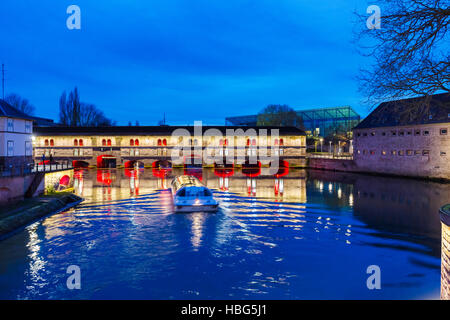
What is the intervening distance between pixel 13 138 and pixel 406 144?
51500 millimetres

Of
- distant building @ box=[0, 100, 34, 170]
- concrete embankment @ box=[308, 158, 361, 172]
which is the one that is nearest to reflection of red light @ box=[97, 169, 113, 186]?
distant building @ box=[0, 100, 34, 170]

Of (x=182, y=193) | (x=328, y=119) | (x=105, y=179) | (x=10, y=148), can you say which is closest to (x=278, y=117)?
(x=328, y=119)

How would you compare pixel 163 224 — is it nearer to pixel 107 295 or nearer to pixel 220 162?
pixel 107 295

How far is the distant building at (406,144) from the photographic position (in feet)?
147

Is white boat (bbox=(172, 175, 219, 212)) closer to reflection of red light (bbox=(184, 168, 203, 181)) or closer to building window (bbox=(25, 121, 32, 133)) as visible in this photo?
building window (bbox=(25, 121, 32, 133))

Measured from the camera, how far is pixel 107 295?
11.9 meters

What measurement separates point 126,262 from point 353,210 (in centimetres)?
1951

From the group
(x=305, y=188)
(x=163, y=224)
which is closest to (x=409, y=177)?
(x=305, y=188)

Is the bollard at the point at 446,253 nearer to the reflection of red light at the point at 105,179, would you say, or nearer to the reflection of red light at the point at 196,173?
the reflection of red light at the point at 105,179

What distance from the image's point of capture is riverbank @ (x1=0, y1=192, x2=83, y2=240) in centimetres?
1981

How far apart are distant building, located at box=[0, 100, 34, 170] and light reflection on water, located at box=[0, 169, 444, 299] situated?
7.85 m

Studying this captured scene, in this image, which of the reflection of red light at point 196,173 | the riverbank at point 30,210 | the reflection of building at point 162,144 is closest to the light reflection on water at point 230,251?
the riverbank at point 30,210

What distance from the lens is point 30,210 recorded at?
75.7 ft
